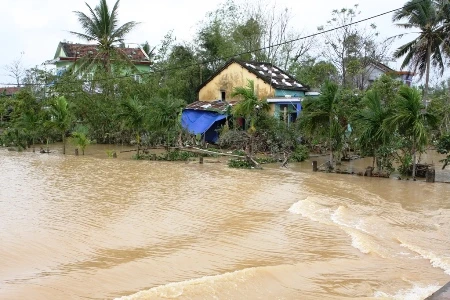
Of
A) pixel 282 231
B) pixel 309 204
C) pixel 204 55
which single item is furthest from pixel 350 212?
pixel 204 55

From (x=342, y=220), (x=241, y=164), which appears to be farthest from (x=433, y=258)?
(x=241, y=164)

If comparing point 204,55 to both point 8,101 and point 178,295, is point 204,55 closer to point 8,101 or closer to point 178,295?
point 8,101

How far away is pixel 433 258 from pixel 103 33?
26530 mm

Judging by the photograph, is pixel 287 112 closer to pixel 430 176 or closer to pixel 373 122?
pixel 373 122

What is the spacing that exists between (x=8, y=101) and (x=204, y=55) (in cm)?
1332

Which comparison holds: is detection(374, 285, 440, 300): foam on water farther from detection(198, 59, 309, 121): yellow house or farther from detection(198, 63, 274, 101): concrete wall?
detection(198, 63, 274, 101): concrete wall

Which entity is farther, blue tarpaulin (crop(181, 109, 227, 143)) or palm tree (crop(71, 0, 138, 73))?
palm tree (crop(71, 0, 138, 73))

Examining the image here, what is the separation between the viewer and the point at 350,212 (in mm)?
10953

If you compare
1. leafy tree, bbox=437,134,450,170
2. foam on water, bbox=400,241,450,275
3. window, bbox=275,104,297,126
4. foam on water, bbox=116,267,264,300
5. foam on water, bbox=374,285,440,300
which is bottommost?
foam on water, bbox=374,285,440,300

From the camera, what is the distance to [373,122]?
650 inches

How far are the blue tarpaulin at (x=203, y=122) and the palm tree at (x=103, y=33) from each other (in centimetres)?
702

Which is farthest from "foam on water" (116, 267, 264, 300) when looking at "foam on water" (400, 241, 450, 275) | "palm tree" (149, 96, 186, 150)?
"palm tree" (149, 96, 186, 150)

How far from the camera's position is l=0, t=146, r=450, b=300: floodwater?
6.41 m

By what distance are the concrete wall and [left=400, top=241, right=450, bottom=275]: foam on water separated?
18748 mm
